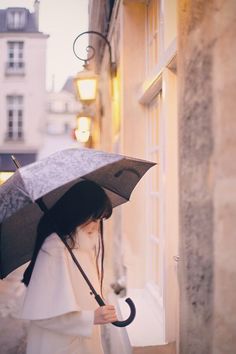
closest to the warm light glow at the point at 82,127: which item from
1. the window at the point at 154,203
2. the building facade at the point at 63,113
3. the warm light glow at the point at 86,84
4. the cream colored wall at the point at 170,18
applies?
the warm light glow at the point at 86,84

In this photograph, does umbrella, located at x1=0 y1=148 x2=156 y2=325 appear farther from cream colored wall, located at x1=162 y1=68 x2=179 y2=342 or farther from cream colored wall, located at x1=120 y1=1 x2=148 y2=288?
cream colored wall, located at x1=120 y1=1 x2=148 y2=288

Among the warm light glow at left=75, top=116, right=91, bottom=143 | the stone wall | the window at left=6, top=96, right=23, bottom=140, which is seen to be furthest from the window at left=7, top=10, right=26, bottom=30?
the stone wall

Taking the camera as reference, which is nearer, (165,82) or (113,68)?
(165,82)

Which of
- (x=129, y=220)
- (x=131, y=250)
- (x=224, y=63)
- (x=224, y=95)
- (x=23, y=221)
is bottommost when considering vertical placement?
(x=131, y=250)

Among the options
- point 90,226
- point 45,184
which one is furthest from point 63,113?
point 45,184

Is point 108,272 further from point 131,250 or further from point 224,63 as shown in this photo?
point 224,63

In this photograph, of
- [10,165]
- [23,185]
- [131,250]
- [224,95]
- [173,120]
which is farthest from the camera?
[10,165]

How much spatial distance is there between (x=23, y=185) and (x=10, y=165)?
79.5 feet

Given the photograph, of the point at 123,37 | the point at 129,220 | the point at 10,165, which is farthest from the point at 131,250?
the point at 10,165

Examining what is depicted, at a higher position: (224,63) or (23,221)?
(224,63)

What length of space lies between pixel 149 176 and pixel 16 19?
26.7m

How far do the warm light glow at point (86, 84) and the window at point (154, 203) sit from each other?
2.80 m

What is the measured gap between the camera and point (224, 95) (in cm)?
182

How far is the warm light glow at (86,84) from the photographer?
7215mm
